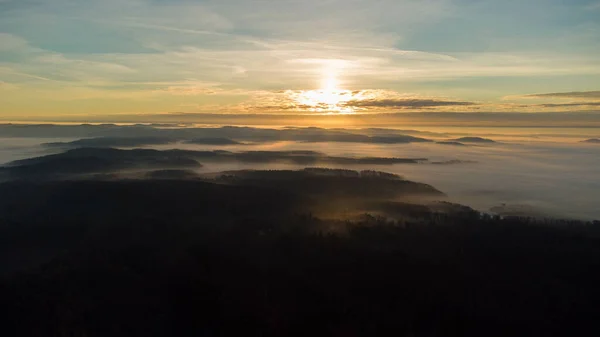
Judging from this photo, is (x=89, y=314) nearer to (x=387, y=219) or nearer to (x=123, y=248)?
(x=123, y=248)

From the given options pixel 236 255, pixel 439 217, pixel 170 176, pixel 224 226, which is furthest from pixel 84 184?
pixel 439 217

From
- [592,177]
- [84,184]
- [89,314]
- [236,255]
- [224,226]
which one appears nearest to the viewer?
[89,314]

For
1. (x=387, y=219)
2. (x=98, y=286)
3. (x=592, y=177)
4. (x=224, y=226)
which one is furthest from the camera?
(x=592, y=177)

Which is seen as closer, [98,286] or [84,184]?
[98,286]

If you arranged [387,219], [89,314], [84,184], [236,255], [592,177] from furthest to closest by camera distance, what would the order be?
[592,177], [84,184], [387,219], [236,255], [89,314]

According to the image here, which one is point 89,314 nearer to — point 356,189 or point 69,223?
point 69,223

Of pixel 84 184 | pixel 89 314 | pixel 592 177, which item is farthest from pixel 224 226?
pixel 592 177
